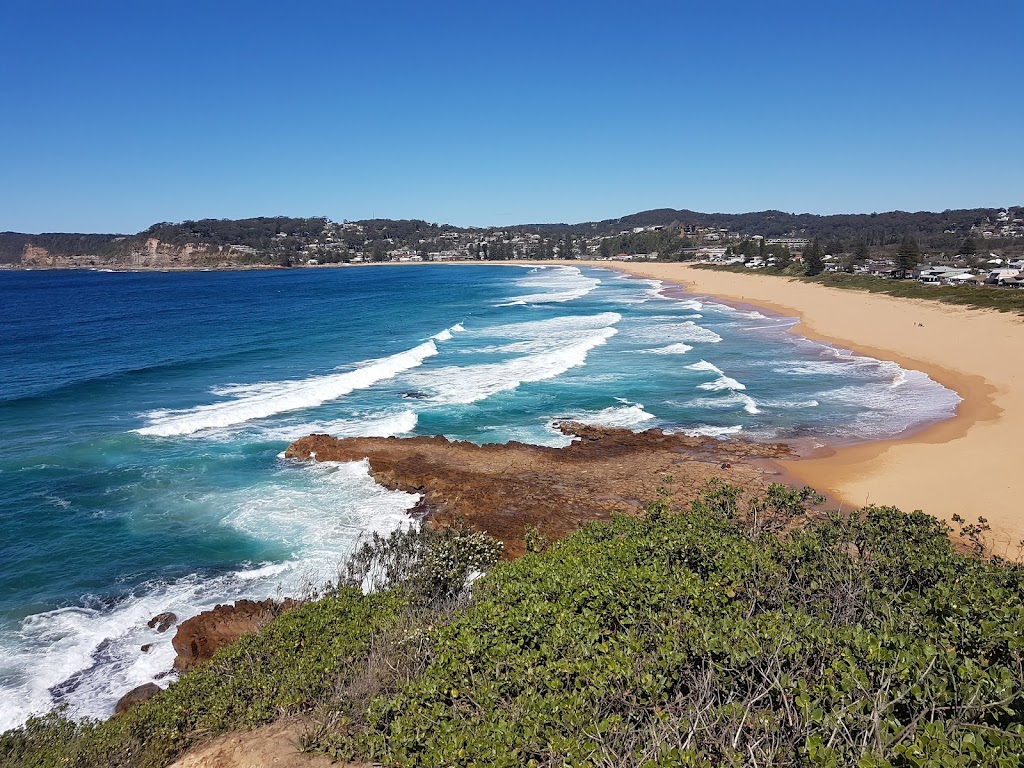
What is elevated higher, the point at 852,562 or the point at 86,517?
the point at 852,562

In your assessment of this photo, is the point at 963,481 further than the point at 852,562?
Yes

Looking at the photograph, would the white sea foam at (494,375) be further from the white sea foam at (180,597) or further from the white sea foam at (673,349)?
the white sea foam at (180,597)

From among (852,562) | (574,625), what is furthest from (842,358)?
(574,625)

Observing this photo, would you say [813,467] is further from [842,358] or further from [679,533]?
[842,358]

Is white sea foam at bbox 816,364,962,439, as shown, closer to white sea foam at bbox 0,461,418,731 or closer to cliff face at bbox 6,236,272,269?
white sea foam at bbox 0,461,418,731

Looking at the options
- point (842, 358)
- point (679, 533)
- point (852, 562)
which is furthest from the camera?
point (842, 358)

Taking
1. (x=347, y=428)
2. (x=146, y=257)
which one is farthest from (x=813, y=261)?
(x=146, y=257)
